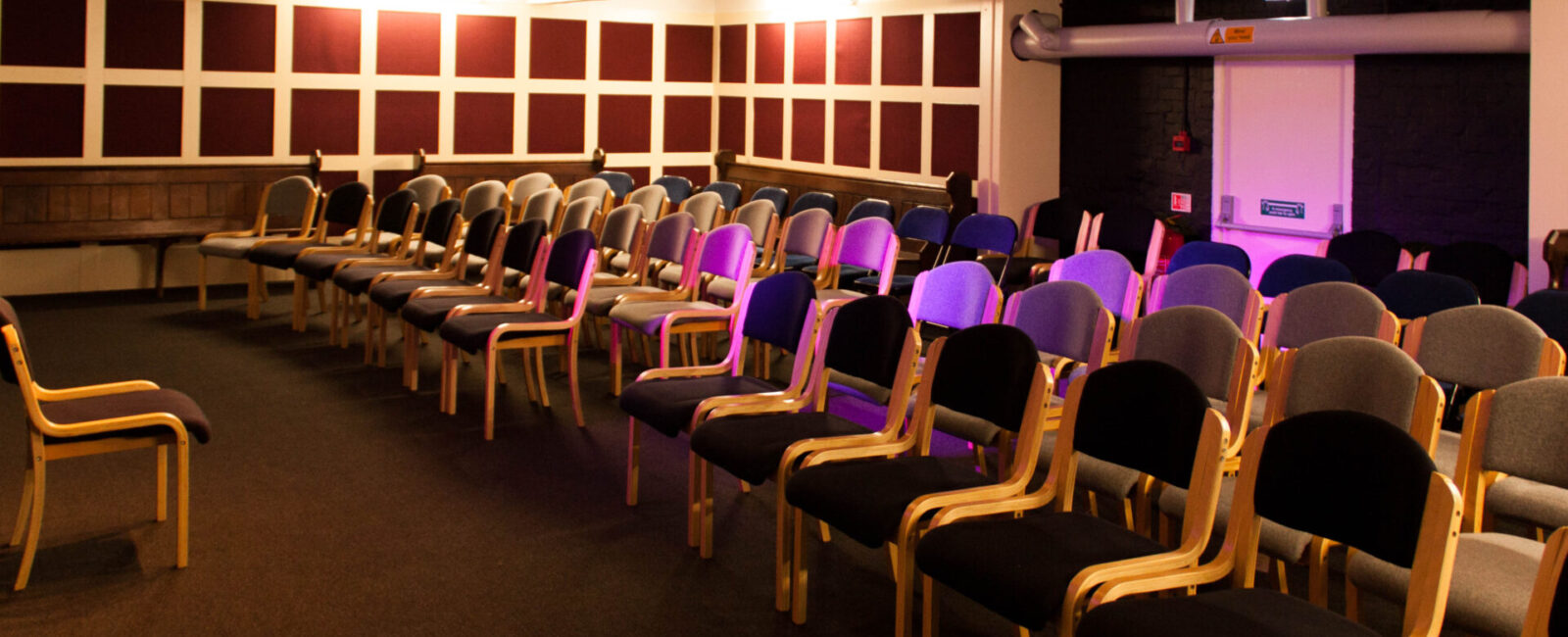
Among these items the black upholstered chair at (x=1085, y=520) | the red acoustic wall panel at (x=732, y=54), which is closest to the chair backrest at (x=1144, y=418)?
the black upholstered chair at (x=1085, y=520)

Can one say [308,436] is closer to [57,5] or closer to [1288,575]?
[1288,575]

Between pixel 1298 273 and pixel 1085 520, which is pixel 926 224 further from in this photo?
pixel 1085 520

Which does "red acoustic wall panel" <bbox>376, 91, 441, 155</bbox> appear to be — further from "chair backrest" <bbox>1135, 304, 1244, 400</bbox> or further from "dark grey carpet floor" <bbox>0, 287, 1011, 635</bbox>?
"chair backrest" <bbox>1135, 304, 1244, 400</bbox>

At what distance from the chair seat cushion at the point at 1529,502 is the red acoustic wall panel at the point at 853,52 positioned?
7.80 m

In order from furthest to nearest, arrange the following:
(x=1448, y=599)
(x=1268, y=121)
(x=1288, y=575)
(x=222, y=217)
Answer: (x=222, y=217) → (x=1268, y=121) → (x=1288, y=575) → (x=1448, y=599)

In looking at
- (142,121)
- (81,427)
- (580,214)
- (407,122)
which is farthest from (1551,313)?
(142,121)

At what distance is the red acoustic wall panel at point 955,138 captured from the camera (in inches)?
391

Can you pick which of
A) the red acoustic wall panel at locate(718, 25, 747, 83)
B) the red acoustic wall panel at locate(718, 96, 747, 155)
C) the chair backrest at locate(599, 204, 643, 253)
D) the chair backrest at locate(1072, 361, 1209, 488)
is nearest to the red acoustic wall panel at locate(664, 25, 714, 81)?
the red acoustic wall panel at locate(718, 25, 747, 83)

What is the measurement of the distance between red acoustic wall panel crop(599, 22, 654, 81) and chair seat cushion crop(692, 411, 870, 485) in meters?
8.51

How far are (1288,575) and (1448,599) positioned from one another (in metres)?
1.35

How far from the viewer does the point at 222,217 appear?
1041 cm

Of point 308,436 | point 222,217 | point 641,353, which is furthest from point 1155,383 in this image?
point 222,217

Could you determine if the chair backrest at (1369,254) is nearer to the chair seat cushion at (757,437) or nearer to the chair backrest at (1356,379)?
the chair backrest at (1356,379)

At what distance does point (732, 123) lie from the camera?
12.9 metres
